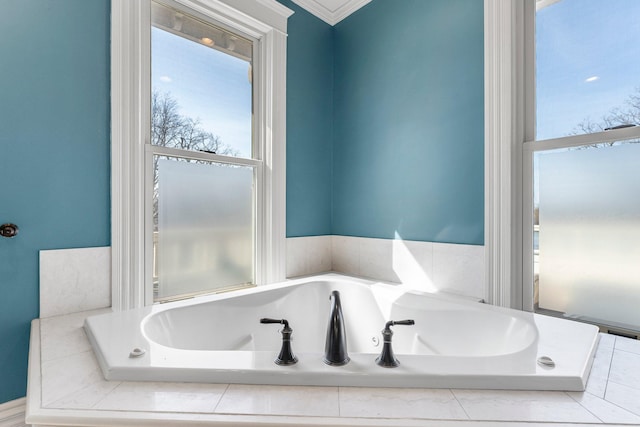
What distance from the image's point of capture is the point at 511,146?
59.4 inches

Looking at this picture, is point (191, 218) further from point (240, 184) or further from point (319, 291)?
point (319, 291)

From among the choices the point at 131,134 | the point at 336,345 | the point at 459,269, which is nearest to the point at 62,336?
the point at 131,134

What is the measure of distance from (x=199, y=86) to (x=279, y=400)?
170 centimetres

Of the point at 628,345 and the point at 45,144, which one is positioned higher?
the point at 45,144

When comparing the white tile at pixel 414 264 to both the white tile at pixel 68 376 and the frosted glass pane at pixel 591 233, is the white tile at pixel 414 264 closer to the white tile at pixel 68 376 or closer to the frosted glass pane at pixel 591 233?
the frosted glass pane at pixel 591 233

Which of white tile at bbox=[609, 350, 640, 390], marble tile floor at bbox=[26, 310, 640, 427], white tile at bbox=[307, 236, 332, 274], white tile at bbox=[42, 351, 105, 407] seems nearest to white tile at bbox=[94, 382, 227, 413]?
marble tile floor at bbox=[26, 310, 640, 427]

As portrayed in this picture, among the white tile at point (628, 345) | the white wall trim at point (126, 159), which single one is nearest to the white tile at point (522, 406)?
the white tile at point (628, 345)

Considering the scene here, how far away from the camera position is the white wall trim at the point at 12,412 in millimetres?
1213

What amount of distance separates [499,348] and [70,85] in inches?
84.3

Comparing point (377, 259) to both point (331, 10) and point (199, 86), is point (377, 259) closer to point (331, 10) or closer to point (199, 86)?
point (199, 86)

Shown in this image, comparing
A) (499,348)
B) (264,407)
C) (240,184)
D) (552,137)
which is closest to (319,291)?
(240,184)

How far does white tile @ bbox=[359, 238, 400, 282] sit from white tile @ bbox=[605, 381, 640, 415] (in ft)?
3.92

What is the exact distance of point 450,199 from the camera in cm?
174

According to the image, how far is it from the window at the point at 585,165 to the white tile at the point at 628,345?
219mm
